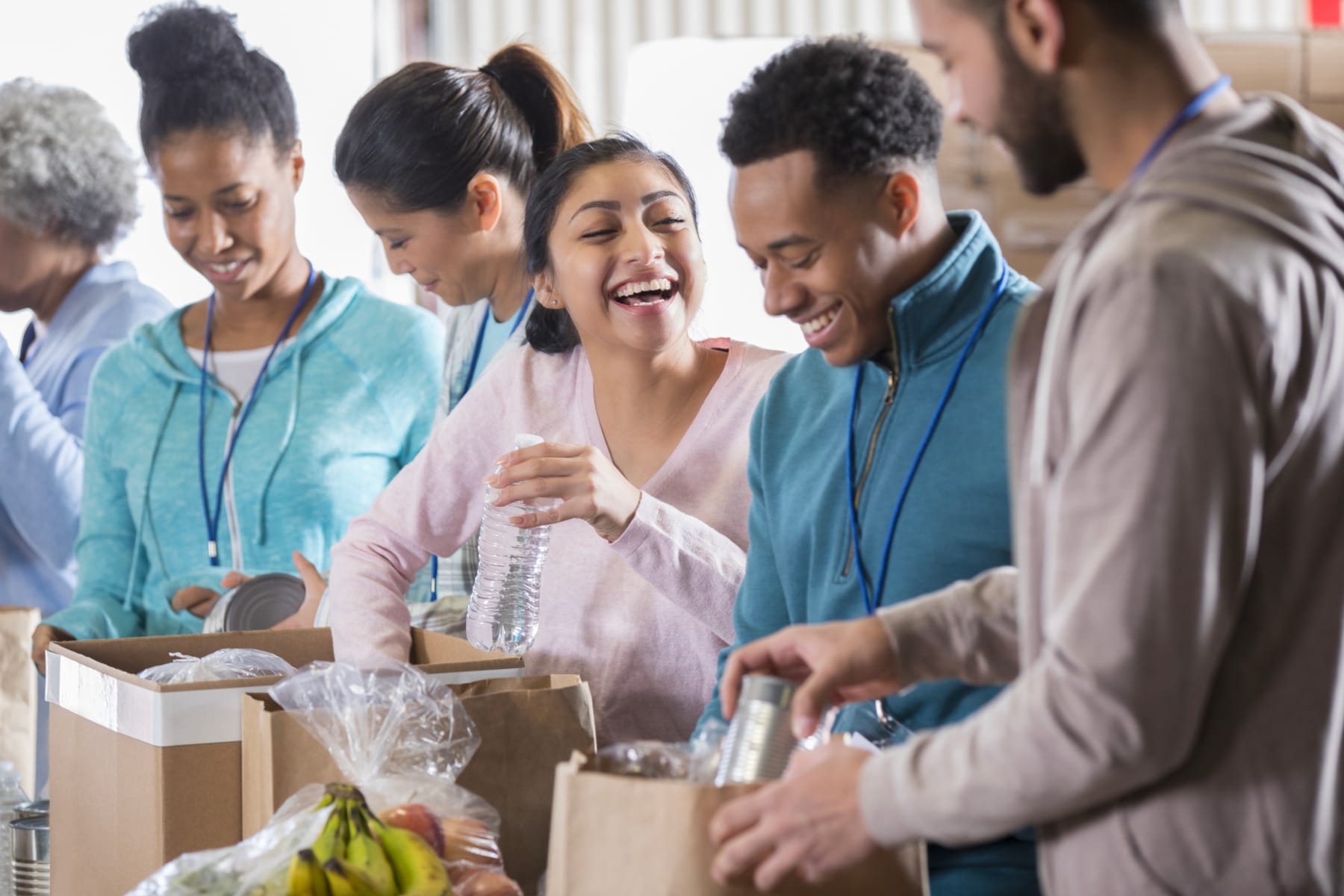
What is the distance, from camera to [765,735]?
0.84 meters

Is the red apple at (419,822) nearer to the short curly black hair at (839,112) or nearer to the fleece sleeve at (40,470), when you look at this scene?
the short curly black hair at (839,112)

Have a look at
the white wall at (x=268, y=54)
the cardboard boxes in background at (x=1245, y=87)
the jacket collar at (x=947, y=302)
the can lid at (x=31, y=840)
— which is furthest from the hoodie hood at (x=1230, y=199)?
the white wall at (x=268, y=54)

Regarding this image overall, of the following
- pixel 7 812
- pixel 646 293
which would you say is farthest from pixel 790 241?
pixel 7 812

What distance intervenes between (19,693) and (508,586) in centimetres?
120

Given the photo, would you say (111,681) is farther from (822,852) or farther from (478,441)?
(822,852)

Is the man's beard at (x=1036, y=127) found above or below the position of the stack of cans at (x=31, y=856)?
above

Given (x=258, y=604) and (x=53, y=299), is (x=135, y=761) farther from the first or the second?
(x=53, y=299)

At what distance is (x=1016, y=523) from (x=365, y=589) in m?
1.15

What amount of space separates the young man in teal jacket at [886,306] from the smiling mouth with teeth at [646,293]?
16.8 inches

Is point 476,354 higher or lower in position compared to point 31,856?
higher

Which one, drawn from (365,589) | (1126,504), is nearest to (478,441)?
(365,589)

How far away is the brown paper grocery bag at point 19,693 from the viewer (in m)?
2.41

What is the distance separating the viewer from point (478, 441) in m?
1.79

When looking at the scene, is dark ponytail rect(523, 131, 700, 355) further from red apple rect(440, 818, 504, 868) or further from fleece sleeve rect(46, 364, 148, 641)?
fleece sleeve rect(46, 364, 148, 641)
